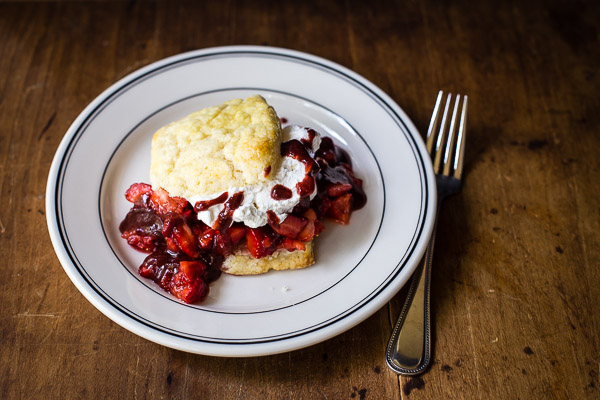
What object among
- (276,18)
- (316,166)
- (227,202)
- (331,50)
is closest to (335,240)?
(316,166)

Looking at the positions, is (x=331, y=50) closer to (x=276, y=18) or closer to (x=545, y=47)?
(x=276, y=18)

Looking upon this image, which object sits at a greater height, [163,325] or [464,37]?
[464,37]

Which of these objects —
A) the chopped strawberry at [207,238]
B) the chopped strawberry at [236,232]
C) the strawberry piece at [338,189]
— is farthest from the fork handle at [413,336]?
the chopped strawberry at [207,238]

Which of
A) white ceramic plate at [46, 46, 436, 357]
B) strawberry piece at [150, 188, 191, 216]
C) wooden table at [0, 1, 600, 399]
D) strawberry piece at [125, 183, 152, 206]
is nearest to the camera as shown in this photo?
white ceramic plate at [46, 46, 436, 357]

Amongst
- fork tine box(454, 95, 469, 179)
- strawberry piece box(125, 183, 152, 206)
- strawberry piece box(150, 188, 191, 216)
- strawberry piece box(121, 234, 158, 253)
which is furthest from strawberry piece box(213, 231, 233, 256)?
fork tine box(454, 95, 469, 179)

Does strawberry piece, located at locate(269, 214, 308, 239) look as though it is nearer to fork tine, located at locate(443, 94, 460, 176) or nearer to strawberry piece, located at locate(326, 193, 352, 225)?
strawberry piece, located at locate(326, 193, 352, 225)

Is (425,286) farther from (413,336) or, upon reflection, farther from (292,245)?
(292,245)
